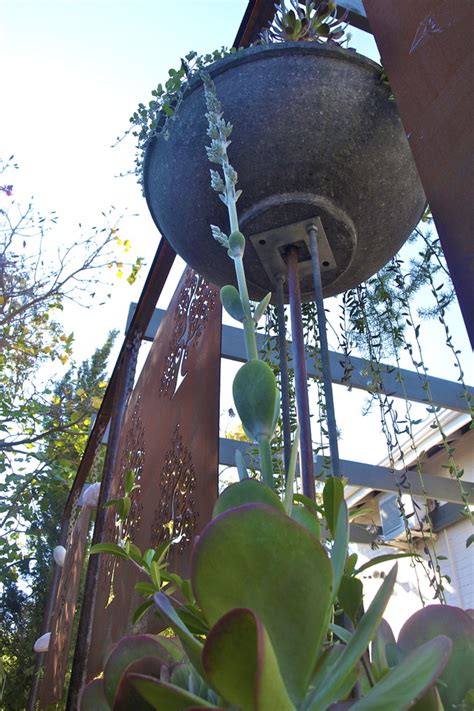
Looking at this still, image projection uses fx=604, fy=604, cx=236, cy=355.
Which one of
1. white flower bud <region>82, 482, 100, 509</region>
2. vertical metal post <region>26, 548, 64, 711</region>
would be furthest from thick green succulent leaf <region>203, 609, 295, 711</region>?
vertical metal post <region>26, 548, 64, 711</region>

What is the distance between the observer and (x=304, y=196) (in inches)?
42.1

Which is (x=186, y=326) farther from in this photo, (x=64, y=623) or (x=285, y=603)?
(x=64, y=623)

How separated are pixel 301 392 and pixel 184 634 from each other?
1.85 feet

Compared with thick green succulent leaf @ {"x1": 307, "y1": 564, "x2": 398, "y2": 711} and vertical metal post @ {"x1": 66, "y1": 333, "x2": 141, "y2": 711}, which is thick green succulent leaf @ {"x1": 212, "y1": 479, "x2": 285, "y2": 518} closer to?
thick green succulent leaf @ {"x1": 307, "y1": 564, "x2": 398, "y2": 711}

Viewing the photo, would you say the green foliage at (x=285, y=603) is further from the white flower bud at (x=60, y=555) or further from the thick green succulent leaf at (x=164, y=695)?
the white flower bud at (x=60, y=555)

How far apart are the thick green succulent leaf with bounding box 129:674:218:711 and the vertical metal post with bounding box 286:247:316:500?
442 millimetres

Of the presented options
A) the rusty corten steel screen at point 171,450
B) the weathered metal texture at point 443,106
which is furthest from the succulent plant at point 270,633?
the rusty corten steel screen at point 171,450

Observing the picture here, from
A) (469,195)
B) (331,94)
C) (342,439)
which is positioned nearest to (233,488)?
(469,195)

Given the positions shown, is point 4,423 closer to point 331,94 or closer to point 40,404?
point 40,404

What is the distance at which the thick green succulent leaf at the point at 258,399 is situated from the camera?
43 cm

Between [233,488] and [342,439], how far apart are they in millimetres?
1904

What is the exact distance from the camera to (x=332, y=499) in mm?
434

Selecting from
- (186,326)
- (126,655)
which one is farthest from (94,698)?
(186,326)

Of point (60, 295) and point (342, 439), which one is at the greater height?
point (60, 295)
